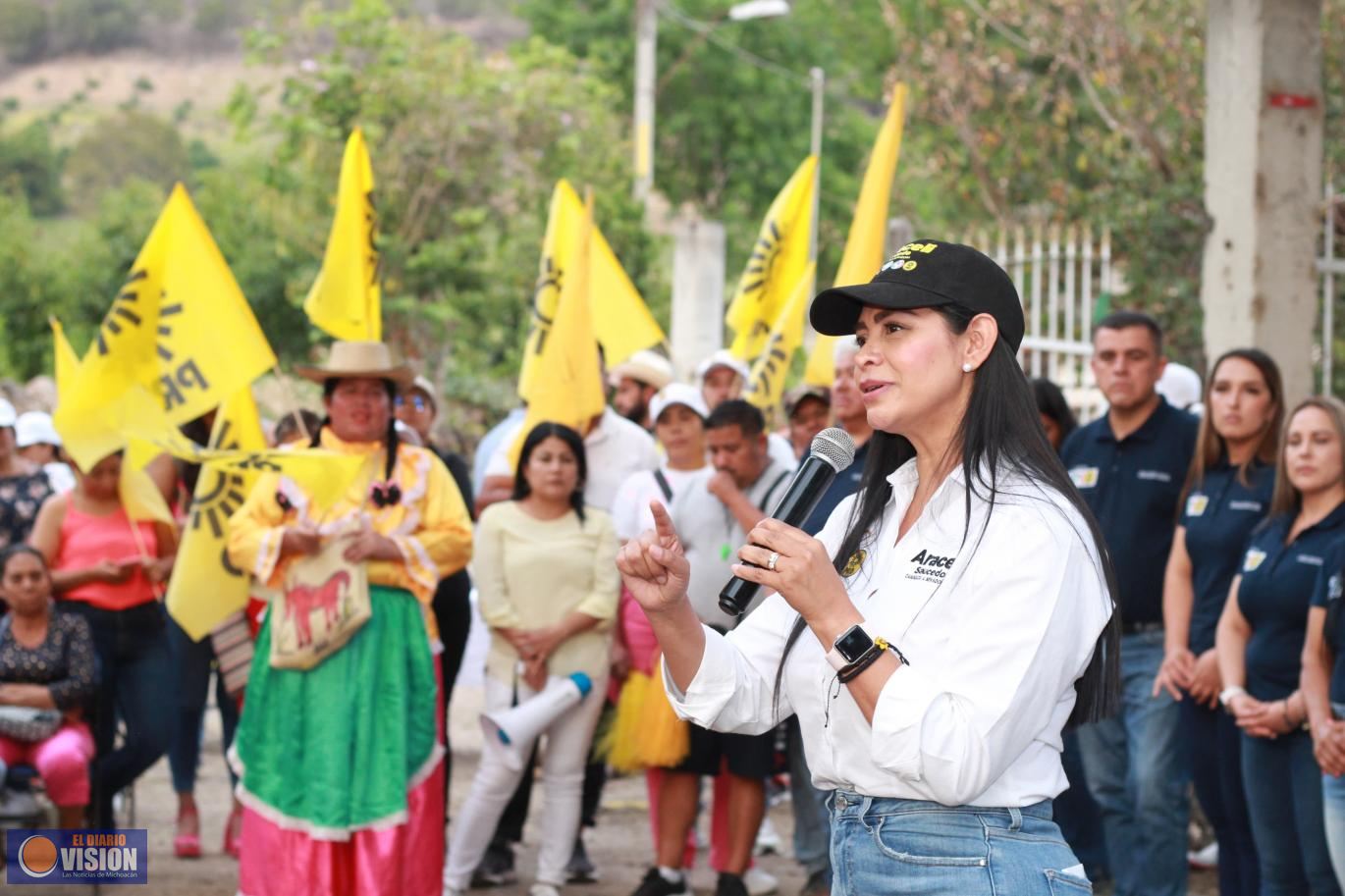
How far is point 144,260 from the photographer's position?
24.4 feet

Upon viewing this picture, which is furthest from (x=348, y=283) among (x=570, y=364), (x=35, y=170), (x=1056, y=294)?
(x=35, y=170)

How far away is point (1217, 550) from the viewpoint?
21.0 feet

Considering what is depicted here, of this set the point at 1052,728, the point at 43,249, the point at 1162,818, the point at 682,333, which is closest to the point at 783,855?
the point at 1162,818

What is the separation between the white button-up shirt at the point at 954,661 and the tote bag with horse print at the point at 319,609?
354 centimetres

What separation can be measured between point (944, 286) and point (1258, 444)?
3.77 m

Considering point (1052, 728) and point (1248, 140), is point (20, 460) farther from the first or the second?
point (1052, 728)

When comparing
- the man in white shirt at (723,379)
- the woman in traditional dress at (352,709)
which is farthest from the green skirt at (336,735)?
the man in white shirt at (723,379)

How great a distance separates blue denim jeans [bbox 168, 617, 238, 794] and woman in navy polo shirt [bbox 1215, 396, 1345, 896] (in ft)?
15.6

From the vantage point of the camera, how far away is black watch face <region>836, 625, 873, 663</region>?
9.33 ft

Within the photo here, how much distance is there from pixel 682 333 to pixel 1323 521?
1161cm

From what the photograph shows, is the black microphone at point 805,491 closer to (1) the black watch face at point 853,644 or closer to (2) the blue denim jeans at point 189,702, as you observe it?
(1) the black watch face at point 853,644

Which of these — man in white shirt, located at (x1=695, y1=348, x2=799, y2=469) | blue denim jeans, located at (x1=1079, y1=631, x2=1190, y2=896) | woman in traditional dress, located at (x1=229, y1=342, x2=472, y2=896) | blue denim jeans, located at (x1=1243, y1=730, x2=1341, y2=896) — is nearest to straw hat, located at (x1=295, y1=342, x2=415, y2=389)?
woman in traditional dress, located at (x1=229, y1=342, x2=472, y2=896)

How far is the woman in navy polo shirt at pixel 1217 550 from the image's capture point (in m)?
6.33

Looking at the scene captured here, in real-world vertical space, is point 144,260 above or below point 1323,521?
above
